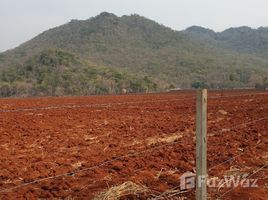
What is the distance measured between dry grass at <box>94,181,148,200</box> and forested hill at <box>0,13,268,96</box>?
6491cm

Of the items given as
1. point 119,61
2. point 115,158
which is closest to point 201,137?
point 115,158

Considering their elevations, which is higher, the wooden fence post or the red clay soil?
the wooden fence post

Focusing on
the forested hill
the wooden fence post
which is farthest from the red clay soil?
the forested hill

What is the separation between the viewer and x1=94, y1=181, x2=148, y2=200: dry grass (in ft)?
19.8

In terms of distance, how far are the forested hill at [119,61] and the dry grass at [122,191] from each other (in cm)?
6491

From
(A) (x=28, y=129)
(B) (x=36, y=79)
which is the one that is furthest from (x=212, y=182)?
(B) (x=36, y=79)

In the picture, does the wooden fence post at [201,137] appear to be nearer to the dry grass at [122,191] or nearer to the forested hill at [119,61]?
the dry grass at [122,191]

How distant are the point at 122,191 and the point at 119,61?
391 feet

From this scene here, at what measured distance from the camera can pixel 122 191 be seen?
6.18 m

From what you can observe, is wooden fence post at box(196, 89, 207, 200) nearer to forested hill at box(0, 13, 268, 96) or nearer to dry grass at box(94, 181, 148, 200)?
dry grass at box(94, 181, 148, 200)

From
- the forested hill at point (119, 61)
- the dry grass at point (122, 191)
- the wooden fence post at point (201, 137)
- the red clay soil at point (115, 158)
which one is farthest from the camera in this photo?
the forested hill at point (119, 61)

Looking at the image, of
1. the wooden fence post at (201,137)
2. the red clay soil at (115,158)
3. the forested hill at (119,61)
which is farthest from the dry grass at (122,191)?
the forested hill at (119,61)

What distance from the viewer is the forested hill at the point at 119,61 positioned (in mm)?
76625

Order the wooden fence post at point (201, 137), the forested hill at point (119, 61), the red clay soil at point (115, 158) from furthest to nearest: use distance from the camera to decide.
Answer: the forested hill at point (119, 61)
the red clay soil at point (115, 158)
the wooden fence post at point (201, 137)
